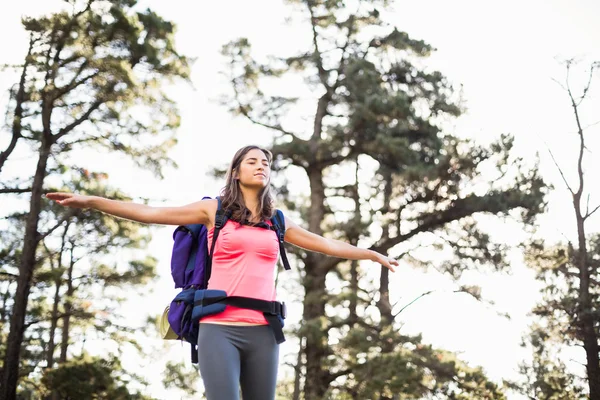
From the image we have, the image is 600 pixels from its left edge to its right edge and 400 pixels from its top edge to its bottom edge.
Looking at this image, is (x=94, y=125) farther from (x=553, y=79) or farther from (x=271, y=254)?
(x=553, y=79)

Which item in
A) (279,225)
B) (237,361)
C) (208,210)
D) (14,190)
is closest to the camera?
(237,361)

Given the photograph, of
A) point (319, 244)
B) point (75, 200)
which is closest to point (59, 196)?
point (75, 200)

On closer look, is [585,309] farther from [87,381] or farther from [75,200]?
[75,200]

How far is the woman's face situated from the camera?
3.14 meters

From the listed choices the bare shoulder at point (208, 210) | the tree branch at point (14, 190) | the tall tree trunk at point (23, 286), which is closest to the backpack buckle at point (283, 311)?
the bare shoulder at point (208, 210)

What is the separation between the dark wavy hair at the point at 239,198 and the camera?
119 inches

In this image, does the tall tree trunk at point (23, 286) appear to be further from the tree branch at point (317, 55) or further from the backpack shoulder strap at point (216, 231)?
the backpack shoulder strap at point (216, 231)

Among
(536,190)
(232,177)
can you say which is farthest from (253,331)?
(536,190)

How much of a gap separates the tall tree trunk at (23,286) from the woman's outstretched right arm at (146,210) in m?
10.1

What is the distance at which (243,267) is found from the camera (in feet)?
9.51

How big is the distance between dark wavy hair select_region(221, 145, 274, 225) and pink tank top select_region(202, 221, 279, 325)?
0.05m

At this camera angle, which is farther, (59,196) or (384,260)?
(384,260)

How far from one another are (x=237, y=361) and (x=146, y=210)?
0.69 metres

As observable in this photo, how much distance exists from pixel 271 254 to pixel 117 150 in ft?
34.8
